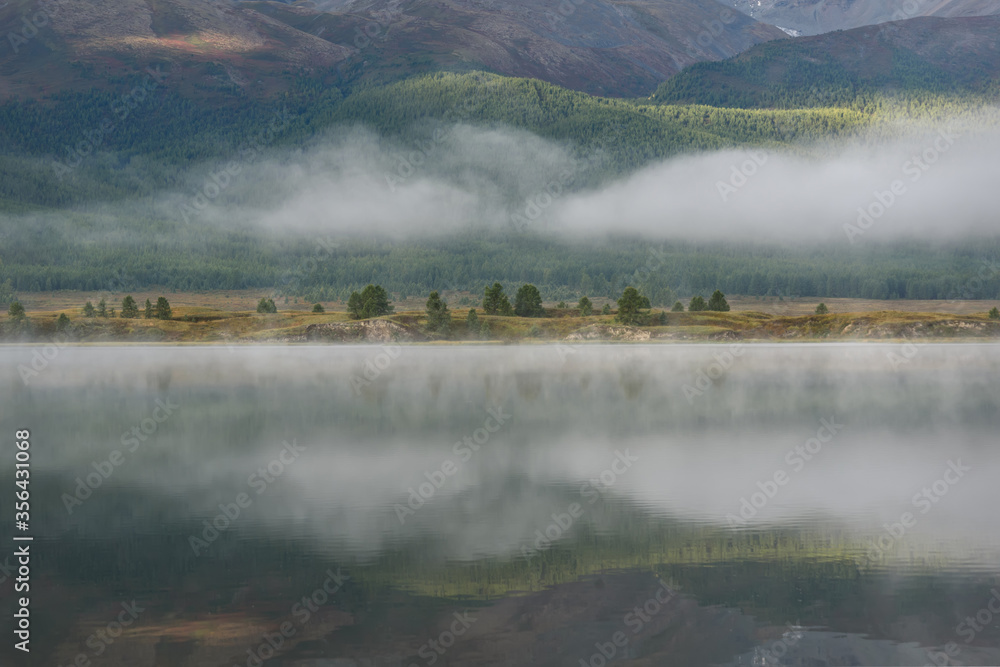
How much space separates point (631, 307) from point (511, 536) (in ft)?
442

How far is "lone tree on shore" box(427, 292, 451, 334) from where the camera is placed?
15612 cm

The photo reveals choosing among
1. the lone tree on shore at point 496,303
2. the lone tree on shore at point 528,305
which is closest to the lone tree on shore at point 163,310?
the lone tree on shore at point 496,303

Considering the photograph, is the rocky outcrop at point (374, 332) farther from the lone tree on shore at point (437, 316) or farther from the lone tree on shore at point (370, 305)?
the lone tree on shore at point (370, 305)

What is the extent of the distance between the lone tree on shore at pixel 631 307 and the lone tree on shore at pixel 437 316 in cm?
2895

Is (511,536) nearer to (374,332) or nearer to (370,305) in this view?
(374,332)

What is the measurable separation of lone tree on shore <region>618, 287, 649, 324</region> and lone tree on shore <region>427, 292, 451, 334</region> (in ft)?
95.0

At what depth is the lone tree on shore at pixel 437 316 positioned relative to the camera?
512ft

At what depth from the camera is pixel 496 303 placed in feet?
568

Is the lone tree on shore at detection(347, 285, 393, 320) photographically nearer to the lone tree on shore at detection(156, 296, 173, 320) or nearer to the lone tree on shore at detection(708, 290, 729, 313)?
the lone tree on shore at detection(156, 296, 173, 320)

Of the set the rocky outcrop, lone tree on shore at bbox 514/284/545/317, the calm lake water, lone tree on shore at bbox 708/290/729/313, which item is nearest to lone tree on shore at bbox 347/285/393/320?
the rocky outcrop

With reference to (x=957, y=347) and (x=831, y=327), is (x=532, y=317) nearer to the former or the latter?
(x=831, y=327)

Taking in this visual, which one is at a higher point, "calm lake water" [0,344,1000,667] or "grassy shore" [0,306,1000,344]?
"calm lake water" [0,344,1000,667]

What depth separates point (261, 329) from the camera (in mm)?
170250

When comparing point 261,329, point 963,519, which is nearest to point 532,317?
point 261,329
